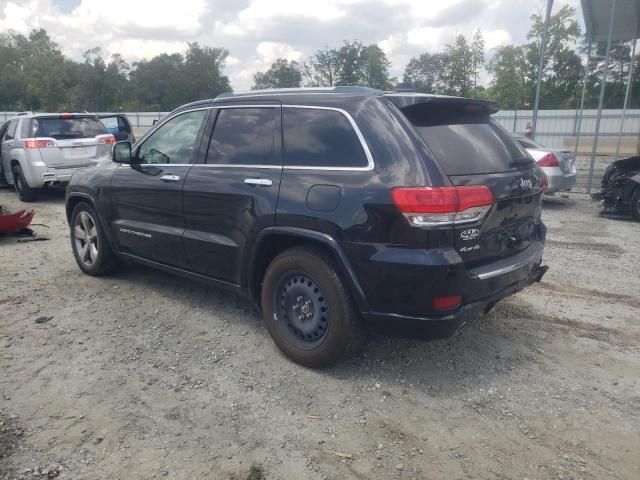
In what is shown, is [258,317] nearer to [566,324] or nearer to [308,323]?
[308,323]

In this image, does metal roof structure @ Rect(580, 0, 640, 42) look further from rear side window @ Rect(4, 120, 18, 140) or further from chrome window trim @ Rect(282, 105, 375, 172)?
rear side window @ Rect(4, 120, 18, 140)

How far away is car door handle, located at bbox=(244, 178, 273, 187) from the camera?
11.9 ft

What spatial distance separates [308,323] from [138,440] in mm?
1294

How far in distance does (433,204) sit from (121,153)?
3217 millimetres

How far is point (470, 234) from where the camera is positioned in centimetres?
308

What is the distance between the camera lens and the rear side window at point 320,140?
332cm

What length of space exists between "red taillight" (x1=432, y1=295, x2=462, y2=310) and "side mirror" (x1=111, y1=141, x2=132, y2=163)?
3.26m

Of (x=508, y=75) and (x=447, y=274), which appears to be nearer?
(x=447, y=274)

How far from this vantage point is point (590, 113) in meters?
29.1

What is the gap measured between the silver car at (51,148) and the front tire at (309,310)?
7544 mm

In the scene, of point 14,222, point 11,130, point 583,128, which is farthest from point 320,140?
point 583,128

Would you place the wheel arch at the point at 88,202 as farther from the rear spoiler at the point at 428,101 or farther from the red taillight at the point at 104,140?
the red taillight at the point at 104,140

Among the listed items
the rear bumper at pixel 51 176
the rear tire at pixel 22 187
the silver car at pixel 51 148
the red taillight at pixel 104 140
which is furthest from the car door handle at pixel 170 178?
the rear tire at pixel 22 187

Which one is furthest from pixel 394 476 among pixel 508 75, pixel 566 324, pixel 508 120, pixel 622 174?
pixel 508 75
